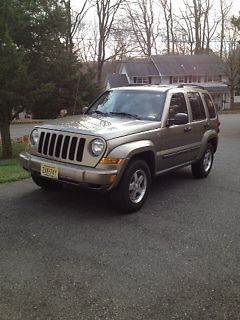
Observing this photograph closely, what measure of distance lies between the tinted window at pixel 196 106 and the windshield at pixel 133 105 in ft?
3.15

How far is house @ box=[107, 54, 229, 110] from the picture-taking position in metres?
55.8

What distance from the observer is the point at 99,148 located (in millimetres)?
5320

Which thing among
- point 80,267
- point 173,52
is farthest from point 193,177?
point 173,52

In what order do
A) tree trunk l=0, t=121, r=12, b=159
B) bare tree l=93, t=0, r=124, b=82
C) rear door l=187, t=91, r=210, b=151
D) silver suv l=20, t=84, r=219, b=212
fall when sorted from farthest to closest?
1. bare tree l=93, t=0, r=124, b=82
2. tree trunk l=0, t=121, r=12, b=159
3. rear door l=187, t=91, r=210, b=151
4. silver suv l=20, t=84, r=219, b=212

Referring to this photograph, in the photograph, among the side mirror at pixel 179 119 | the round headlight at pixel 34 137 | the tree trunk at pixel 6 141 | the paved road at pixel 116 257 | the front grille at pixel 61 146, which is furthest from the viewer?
the tree trunk at pixel 6 141

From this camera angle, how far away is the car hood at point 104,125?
5461mm

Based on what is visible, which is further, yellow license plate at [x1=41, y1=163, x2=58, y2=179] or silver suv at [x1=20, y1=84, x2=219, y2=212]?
yellow license plate at [x1=41, y1=163, x2=58, y2=179]

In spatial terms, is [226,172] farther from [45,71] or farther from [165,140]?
[45,71]

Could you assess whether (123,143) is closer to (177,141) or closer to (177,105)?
(177,141)

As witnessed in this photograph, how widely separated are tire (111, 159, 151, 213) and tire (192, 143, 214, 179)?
2.31 meters

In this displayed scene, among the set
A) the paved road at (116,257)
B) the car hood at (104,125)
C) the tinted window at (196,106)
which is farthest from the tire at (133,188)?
the tinted window at (196,106)

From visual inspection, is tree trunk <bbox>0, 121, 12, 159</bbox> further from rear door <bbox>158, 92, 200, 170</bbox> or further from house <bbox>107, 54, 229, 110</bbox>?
house <bbox>107, 54, 229, 110</bbox>

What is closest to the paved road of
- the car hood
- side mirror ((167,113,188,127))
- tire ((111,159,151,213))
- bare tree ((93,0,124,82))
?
tire ((111,159,151,213))

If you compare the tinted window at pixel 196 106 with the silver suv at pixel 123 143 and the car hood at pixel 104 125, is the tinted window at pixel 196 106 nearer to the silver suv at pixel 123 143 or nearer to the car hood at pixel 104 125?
the silver suv at pixel 123 143
